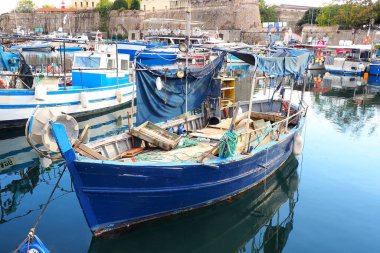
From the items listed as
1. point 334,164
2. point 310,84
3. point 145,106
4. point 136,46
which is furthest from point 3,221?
point 310,84

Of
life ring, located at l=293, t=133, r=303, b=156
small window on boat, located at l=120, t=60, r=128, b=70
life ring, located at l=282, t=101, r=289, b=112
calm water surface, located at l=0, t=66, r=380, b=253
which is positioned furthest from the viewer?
small window on boat, located at l=120, t=60, r=128, b=70

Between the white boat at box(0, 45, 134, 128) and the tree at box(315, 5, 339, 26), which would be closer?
the white boat at box(0, 45, 134, 128)

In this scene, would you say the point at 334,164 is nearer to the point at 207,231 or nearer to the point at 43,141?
the point at 207,231

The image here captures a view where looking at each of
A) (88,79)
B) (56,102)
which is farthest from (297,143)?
(88,79)

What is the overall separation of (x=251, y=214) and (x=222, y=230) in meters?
1.17

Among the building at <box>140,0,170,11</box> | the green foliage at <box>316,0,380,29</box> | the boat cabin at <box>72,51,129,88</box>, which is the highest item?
the building at <box>140,0,170,11</box>

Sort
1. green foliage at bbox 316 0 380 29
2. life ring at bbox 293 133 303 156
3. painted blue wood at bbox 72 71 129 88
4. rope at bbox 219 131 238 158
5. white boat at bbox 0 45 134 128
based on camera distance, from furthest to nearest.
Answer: green foliage at bbox 316 0 380 29
painted blue wood at bbox 72 71 129 88
white boat at bbox 0 45 134 128
life ring at bbox 293 133 303 156
rope at bbox 219 131 238 158

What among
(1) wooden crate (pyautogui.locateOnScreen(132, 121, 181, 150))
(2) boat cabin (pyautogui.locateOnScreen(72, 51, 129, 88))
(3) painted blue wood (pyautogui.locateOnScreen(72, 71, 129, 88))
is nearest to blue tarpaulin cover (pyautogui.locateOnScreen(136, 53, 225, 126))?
(1) wooden crate (pyautogui.locateOnScreen(132, 121, 181, 150))

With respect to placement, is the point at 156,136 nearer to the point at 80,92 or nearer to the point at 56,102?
the point at 56,102

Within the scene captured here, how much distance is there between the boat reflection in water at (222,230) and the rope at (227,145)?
5.14ft

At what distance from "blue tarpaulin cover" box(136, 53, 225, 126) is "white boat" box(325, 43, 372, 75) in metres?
32.6

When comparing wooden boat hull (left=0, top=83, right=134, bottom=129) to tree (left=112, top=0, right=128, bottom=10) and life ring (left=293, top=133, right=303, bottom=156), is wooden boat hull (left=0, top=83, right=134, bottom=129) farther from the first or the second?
tree (left=112, top=0, right=128, bottom=10)

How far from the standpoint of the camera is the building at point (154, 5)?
75.2 metres

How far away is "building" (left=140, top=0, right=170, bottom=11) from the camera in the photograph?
75188 mm
